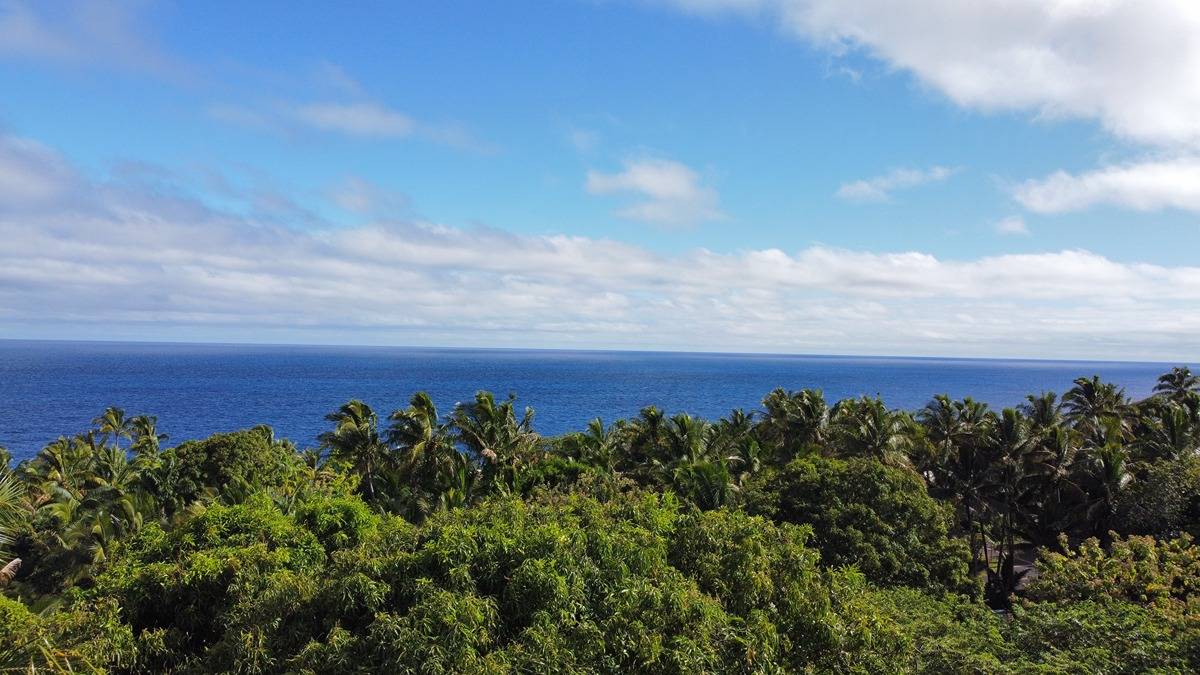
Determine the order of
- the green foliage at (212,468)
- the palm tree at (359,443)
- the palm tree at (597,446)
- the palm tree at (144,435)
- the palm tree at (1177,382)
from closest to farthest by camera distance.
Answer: the green foliage at (212,468)
the palm tree at (359,443)
the palm tree at (597,446)
the palm tree at (144,435)
the palm tree at (1177,382)

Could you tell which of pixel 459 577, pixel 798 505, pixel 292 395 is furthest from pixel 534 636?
pixel 292 395

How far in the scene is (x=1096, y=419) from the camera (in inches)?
1905

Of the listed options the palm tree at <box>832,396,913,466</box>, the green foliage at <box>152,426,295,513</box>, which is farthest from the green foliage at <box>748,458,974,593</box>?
the green foliage at <box>152,426,295,513</box>

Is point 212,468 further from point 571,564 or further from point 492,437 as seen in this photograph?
point 571,564

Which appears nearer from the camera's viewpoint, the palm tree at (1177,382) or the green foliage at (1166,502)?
the green foliage at (1166,502)

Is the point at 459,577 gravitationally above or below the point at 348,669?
above

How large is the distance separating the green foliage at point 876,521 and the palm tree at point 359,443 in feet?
77.7

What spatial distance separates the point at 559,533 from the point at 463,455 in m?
28.2

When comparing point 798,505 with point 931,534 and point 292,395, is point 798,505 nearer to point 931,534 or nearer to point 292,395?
point 931,534

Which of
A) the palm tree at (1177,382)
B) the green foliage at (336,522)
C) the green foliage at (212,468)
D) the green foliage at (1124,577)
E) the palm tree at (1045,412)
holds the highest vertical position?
the palm tree at (1177,382)

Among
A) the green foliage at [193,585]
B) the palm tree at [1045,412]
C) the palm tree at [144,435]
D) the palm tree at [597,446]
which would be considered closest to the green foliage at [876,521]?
the palm tree at [597,446]

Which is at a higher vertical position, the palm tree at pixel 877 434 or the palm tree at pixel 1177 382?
the palm tree at pixel 1177 382

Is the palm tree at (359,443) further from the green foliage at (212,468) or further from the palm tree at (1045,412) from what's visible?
the palm tree at (1045,412)

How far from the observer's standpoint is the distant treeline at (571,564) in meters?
13.9
